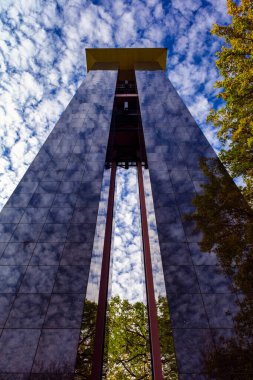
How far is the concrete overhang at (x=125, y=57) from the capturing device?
1169 inches

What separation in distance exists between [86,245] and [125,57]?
88.9 ft

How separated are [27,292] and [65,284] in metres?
1.35

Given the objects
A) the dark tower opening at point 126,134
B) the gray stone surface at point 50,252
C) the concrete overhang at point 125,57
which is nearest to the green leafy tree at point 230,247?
the gray stone surface at point 50,252

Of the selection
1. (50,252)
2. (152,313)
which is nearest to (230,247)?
(152,313)

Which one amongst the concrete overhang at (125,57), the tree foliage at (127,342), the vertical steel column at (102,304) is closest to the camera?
the vertical steel column at (102,304)

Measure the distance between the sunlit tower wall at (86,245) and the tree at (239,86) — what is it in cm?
131

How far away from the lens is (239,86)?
33.6 ft

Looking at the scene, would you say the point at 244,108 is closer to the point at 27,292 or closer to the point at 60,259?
the point at 60,259

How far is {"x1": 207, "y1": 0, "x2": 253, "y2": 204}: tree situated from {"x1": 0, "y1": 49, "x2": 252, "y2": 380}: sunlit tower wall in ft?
4.29

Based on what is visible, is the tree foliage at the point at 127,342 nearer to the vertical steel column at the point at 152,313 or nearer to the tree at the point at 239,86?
the vertical steel column at the point at 152,313

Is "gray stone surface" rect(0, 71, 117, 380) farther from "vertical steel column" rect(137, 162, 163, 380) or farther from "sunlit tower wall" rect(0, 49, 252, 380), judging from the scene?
"vertical steel column" rect(137, 162, 163, 380)

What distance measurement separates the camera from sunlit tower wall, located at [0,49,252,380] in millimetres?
7535

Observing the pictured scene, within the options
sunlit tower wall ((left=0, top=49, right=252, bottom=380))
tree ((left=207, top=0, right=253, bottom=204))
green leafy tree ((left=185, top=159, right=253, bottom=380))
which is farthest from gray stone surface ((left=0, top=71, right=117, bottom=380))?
tree ((left=207, top=0, right=253, bottom=204))

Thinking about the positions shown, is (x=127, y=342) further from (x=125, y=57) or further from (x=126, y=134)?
(x=125, y=57)
